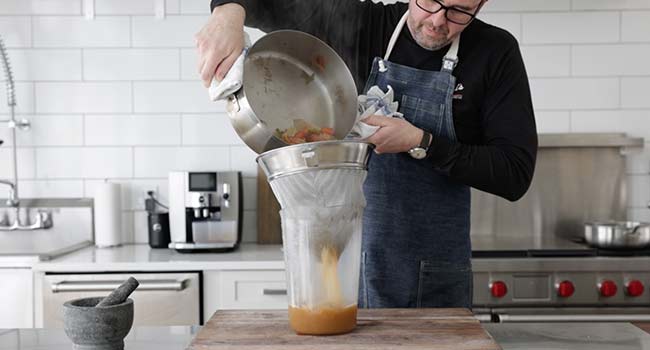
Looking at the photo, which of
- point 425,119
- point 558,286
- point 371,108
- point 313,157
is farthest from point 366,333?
point 558,286

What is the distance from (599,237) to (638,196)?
2.03ft

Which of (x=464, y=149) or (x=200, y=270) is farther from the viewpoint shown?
(x=200, y=270)

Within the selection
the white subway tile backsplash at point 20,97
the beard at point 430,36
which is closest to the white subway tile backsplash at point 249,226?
the white subway tile backsplash at point 20,97

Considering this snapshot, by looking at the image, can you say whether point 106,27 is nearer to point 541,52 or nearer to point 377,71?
point 377,71

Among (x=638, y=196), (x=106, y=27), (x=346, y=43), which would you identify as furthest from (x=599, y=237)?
(x=106, y=27)

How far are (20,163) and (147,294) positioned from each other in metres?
0.99

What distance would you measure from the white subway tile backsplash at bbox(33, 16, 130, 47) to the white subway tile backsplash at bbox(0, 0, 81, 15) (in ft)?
0.08

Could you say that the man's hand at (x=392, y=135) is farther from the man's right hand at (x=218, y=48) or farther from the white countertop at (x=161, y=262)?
the white countertop at (x=161, y=262)

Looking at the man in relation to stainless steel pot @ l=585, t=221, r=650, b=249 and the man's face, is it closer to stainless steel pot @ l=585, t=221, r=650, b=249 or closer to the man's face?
the man's face

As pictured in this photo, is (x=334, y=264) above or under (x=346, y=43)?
under

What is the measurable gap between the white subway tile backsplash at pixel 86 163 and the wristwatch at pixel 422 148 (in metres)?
1.81

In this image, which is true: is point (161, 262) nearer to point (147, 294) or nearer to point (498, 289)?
point (147, 294)

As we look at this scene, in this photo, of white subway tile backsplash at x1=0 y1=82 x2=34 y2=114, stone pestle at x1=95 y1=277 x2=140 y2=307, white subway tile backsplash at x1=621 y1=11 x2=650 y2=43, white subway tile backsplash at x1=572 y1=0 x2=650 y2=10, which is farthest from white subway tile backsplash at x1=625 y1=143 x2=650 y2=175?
white subway tile backsplash at x1=0 y1=82 x2=34 y2=114

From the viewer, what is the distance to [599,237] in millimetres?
2559
